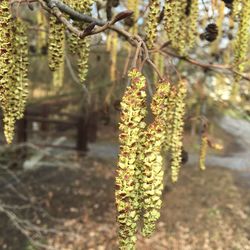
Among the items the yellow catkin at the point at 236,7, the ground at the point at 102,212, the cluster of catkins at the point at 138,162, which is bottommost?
the ground at the point at 102,212

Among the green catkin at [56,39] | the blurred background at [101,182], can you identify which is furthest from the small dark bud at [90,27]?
the blurred background at [101,182]

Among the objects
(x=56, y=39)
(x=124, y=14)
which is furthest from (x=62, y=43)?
(x=124, y=14)

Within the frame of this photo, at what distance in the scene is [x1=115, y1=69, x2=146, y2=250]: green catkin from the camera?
114cm

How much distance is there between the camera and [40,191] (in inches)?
343

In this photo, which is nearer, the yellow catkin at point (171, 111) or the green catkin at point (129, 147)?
the green catkin at point (129, 147)

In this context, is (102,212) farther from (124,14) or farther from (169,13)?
(124,14)

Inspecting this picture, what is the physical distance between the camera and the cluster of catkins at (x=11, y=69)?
138cm

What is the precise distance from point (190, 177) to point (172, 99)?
29.9 feet

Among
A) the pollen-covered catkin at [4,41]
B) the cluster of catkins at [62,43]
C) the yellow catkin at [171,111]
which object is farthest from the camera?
the yellow catkin at [171,111]

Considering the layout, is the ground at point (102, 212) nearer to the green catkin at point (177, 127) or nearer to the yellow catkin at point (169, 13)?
the green catkin at point (177, 127)

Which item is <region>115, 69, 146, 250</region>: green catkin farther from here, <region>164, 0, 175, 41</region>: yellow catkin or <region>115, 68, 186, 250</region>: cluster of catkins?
<region>164, 0, 175, 41</region>: yellow catkin

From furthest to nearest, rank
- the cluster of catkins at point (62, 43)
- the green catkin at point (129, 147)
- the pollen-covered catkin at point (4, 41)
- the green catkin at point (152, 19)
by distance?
1. the cluster of catkins at point (62, 43)
2. the green catkin at point (152, 19)
3. the pollen-covered catkin at point (4, 41)
4. the green catkin at point (129, 147)

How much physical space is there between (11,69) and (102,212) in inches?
263

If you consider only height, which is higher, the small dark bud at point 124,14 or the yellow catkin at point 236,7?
the yellow catkin at point 236,7
